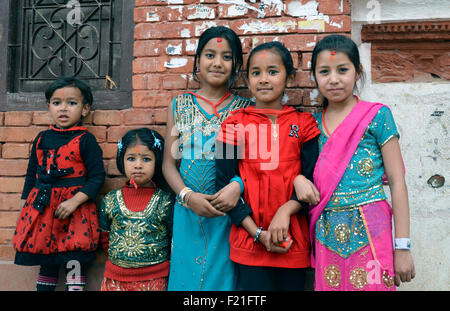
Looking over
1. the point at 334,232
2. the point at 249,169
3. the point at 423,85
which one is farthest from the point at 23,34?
the point at 423,85

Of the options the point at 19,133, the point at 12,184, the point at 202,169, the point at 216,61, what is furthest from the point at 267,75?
the point at 12,184

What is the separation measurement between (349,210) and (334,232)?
0.42 ft

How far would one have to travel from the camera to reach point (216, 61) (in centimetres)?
222

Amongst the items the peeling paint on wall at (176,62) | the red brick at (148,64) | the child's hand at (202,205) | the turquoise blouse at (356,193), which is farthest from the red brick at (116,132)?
the turquoise blouse at (356,193)

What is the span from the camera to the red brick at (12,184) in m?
2.71

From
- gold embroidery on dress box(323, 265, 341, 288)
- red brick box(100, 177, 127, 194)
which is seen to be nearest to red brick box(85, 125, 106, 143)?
red brick box(100, 177, 127, 194)

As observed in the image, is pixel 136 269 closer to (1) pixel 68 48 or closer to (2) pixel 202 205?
(2) pixel 202 205

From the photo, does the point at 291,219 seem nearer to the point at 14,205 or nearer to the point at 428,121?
the point at 428,121

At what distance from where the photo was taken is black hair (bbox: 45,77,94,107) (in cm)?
249

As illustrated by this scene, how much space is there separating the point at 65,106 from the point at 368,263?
2.00 m

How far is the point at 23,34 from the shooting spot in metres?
2.89

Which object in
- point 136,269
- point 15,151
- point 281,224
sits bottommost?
point 136,269

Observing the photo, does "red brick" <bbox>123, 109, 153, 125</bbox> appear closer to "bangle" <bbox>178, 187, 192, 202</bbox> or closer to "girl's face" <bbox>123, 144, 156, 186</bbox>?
"girl's face" <bbox>123, 144, 156, 186</bbox>

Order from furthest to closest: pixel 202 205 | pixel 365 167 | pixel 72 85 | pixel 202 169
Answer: pixel 72 85 → pixel 202 169 → pixel 202 205 → pixel 365 167
